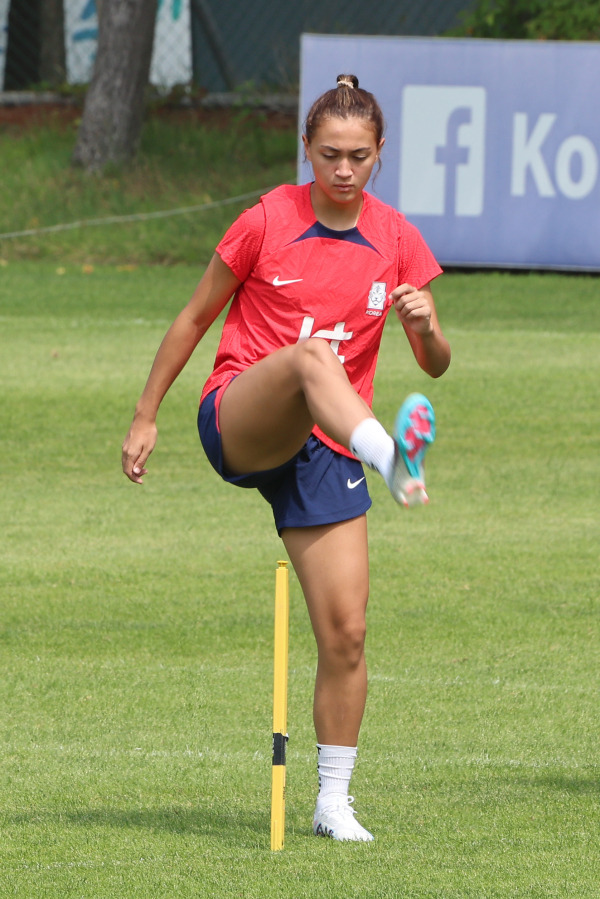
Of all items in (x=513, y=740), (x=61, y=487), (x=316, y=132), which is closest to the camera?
(x=316, y=132)

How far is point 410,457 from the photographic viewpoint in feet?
12.3

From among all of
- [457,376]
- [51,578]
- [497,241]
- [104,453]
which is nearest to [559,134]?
[497,241]

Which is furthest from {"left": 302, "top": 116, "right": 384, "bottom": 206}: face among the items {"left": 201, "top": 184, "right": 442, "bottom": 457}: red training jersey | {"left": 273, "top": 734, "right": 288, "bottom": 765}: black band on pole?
{"left": 273, "top": 734, "right": 288, "bottom": 765}: black band on pole

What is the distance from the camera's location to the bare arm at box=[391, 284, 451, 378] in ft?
13.5

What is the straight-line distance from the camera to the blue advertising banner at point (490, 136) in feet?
56.0

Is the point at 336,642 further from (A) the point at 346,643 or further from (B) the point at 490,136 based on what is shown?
(B) the point at 490,136

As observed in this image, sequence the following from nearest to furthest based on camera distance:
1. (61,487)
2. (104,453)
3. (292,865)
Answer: (292,865), (61,487), (104,453)

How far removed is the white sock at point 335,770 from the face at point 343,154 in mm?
1574

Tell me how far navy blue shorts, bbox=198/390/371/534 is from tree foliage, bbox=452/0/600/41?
18.2 meters

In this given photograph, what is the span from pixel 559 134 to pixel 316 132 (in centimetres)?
1345

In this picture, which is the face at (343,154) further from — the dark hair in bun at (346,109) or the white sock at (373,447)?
the white sock at (373,447)

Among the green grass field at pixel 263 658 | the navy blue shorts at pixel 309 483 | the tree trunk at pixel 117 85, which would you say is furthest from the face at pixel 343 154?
the tree trunk at pixel 117 85

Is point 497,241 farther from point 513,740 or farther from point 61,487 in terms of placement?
point 513,740

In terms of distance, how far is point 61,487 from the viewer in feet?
32.3
